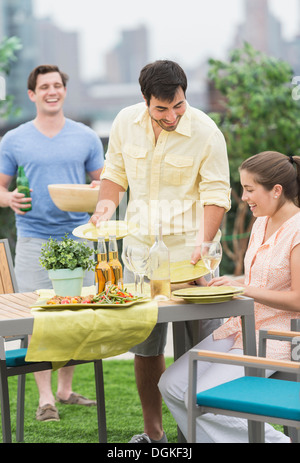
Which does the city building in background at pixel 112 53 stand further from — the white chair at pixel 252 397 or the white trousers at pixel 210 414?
the white chair at pixel 252 397

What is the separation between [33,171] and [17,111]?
2.29 meters

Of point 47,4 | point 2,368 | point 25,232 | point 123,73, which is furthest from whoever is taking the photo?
point 123,73

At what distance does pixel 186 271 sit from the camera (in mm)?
2953

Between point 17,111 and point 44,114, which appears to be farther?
point 17,111

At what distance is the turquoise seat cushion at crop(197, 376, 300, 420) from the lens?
2.22m

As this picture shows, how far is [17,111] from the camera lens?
6297 mm

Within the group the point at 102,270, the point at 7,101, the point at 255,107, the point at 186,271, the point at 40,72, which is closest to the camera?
the point at 102,270

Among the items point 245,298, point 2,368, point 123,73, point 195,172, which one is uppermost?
point 123,73

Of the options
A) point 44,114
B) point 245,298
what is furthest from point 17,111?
point 245,298

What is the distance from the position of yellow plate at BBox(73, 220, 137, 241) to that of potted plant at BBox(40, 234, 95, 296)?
0.57ft

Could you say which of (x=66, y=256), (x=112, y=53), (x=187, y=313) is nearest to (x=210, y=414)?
(x=187, y=313)

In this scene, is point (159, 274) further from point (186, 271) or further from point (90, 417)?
point (90, 417)

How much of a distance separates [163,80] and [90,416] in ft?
6.29
